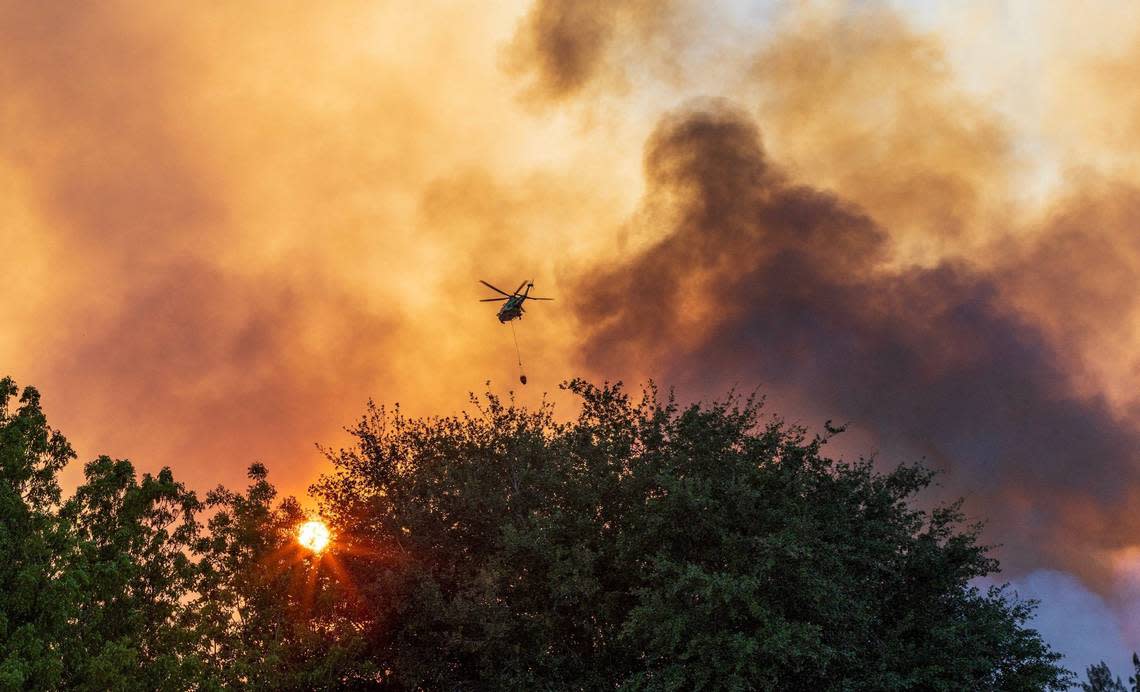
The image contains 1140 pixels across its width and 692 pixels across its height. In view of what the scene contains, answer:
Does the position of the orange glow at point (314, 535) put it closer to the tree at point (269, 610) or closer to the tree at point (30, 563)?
the tree at point (269, 610)

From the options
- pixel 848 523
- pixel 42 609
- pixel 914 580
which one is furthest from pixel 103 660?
pixel 914 580

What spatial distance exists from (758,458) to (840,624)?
25.3ft

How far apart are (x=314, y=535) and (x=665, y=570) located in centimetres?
1992

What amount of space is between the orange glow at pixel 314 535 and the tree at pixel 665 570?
881 mm

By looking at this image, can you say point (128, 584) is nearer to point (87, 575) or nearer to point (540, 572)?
point (87, 575)

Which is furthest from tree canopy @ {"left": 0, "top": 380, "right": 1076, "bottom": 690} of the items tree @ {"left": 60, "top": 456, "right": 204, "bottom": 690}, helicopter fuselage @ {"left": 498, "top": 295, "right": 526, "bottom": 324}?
helicopter fuselage @ {"left": 498, "top": 295, "right": 526, "bottom": 324}

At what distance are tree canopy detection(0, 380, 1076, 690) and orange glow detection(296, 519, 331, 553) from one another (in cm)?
62

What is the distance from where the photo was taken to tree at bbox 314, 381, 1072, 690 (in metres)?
33.6

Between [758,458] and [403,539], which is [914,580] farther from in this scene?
[403,539]

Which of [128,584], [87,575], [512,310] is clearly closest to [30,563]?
[87,575]

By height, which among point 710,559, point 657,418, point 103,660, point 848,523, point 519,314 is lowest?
point 103,660

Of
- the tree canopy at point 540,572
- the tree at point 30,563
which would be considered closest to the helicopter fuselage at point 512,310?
the tree canopy at point 540,572

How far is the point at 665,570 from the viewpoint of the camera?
112ft

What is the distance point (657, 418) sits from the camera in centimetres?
4172
